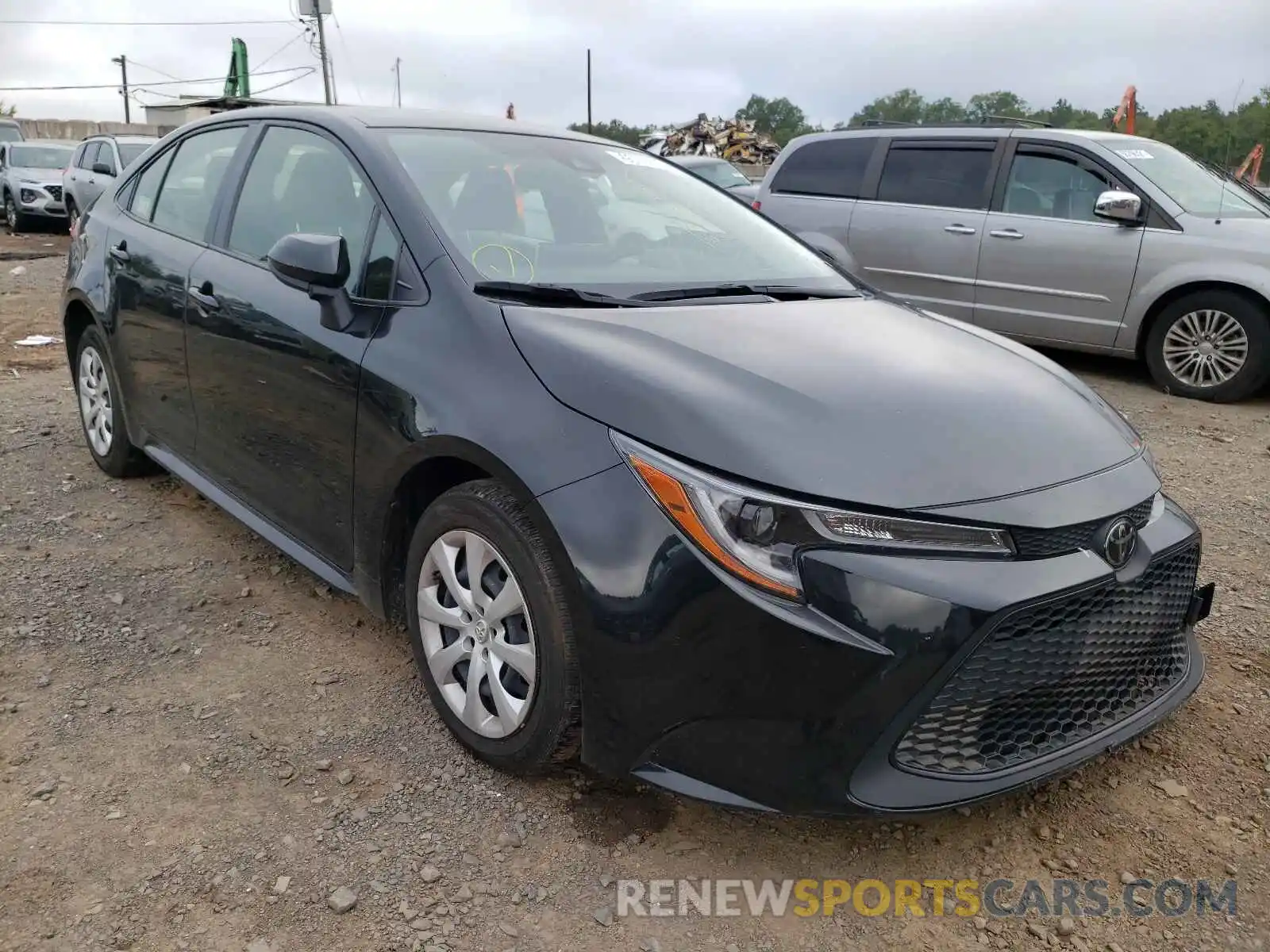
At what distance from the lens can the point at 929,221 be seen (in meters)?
7.21

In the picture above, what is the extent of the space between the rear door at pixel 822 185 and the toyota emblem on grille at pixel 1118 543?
579 cm

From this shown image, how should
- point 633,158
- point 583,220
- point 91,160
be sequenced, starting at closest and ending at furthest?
1. point 583,220
2. point 633,158
3. point 91,160

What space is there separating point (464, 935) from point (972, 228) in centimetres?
634

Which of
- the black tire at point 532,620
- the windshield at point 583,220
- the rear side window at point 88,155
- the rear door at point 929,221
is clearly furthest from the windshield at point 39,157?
the black tire at point 532,620

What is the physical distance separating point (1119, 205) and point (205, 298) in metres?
5.55

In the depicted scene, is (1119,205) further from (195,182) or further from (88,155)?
(88,155)

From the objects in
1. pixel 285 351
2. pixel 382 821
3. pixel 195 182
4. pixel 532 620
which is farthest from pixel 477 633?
pixel 195 182

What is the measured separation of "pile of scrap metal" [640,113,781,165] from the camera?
98.8ft

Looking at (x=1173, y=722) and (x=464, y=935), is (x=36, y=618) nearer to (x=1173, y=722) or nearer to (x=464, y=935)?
(x=464, y=935)

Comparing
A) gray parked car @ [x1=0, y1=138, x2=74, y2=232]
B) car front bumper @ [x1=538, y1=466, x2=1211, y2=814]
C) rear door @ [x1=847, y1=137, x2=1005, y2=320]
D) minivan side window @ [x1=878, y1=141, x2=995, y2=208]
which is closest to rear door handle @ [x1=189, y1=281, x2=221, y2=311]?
car front bumper @ [x1=538, y1=466, x2=1211, y2=814]

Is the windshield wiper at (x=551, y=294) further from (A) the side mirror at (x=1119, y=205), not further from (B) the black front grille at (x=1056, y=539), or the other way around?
(A) the side mirror at (x=1119, y=205)

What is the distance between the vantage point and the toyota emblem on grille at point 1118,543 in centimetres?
207

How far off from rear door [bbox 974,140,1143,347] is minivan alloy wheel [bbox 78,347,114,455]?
18.2 feet

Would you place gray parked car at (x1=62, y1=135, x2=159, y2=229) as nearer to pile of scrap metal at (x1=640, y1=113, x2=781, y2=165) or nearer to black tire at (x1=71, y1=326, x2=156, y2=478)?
black tire at (x1=71, y1=326, x2=156, y2=478)
